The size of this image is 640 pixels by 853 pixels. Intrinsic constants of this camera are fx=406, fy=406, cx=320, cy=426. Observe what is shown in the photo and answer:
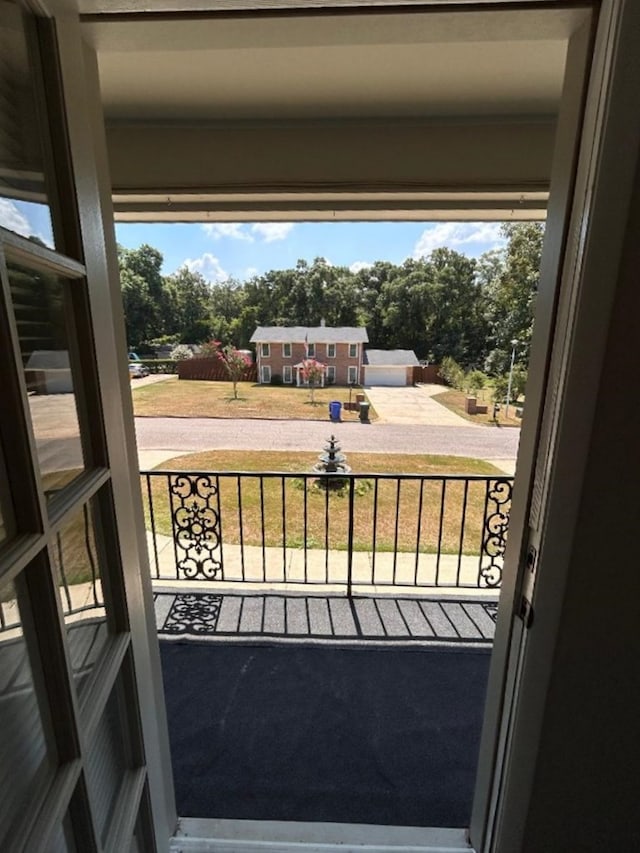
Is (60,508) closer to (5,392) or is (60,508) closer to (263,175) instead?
(5,392)

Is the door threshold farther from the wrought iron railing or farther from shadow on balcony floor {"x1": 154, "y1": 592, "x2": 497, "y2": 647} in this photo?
the wrought iron railing


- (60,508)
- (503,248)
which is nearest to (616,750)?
(60,508)

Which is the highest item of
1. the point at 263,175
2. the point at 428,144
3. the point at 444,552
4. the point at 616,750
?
the point at 428,144

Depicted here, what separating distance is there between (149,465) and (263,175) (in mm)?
3887

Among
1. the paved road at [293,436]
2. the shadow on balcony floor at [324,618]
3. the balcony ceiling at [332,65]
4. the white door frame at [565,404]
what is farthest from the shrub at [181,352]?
the white door frame at [565,404]

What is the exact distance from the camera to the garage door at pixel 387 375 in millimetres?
4492

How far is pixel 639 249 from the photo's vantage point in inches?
23.0

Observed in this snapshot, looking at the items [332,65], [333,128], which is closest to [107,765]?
[332,65]

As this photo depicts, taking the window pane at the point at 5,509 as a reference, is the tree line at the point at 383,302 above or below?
above

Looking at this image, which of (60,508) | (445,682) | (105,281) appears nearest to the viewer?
(60,508)

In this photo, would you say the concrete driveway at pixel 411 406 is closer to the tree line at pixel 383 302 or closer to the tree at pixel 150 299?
the tree line at pixel 383 302

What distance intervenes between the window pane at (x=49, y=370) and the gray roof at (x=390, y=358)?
154 inches

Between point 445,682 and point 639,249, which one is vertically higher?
point 639,249

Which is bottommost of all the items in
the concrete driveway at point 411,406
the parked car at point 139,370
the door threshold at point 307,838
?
the door threshold at point 307,838
